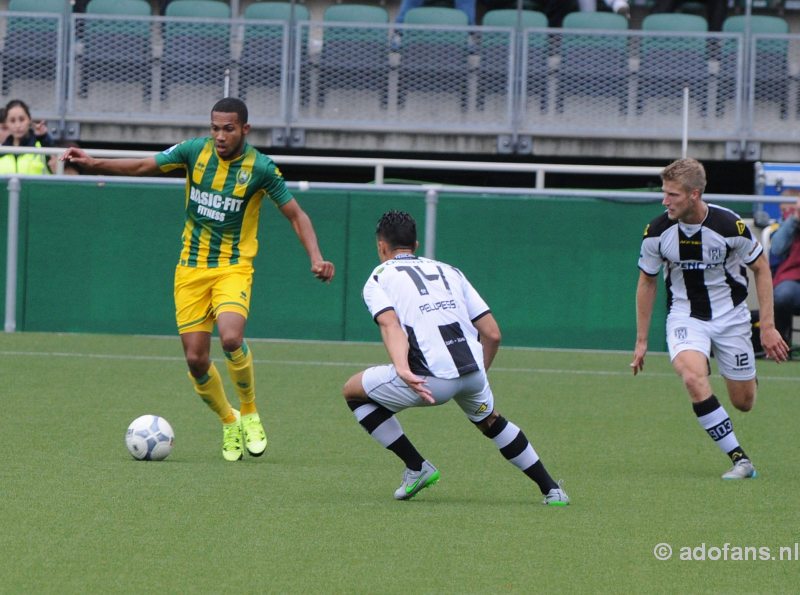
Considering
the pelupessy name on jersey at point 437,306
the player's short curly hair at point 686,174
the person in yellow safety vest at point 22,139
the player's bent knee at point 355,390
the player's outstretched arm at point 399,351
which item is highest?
the person in yellow safety vest at point 22,139

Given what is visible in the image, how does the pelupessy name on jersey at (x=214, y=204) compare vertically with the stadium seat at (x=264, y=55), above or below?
below

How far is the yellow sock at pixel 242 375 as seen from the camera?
27.0 ft

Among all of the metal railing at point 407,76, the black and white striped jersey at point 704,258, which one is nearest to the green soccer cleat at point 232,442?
the black and white striped jersey at point 704,258

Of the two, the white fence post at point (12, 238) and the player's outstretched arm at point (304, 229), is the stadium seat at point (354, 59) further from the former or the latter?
the player's outstretched arm at point (304, 229)

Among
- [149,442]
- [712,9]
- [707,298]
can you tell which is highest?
[712,9]

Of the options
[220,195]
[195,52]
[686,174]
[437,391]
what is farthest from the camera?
[195,52]

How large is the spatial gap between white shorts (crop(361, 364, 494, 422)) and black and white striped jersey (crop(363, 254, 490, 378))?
0.04 meters

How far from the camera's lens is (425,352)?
655 centimetres

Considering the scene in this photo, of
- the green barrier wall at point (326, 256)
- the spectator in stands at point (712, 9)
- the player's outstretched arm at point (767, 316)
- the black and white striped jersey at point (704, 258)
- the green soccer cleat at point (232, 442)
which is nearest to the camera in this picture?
the player's outstretched arm at point (767, 316)

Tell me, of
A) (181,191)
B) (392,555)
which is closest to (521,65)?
(181,191)

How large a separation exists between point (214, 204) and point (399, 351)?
2.33 m

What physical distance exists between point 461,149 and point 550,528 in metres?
13.0

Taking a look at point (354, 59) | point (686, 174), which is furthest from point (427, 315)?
point (354, 59)

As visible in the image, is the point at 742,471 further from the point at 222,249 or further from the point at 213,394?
the point at 222,249
